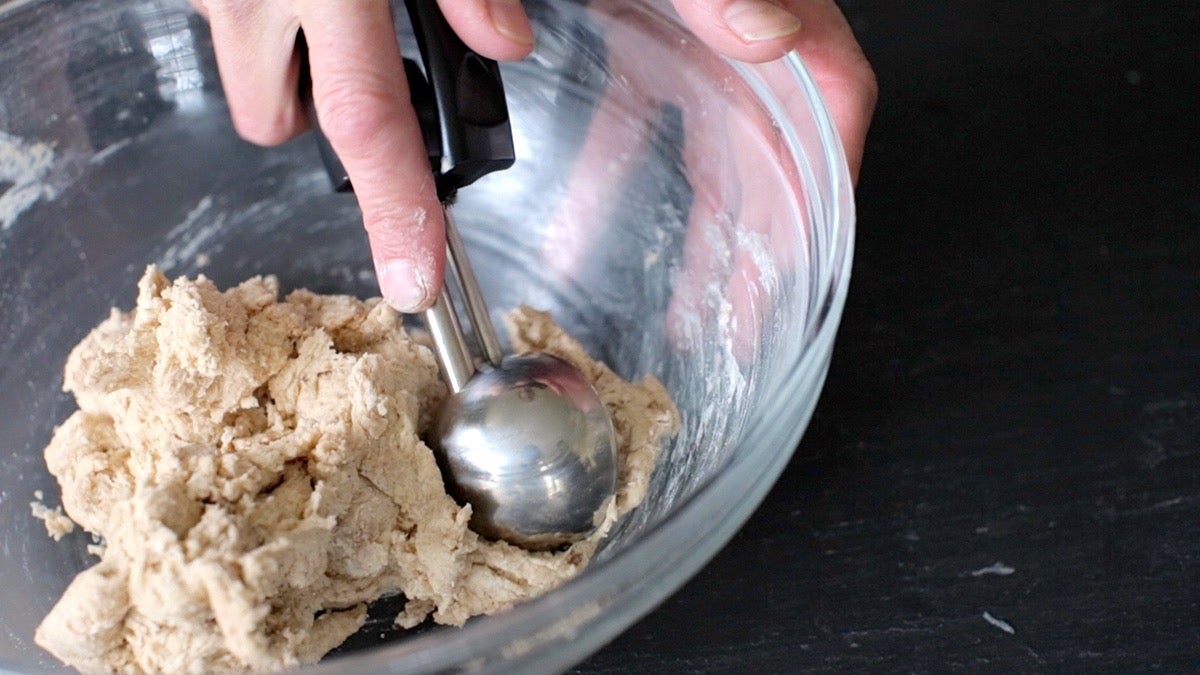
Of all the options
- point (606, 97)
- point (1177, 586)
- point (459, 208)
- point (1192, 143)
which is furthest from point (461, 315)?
point (1192, 143)

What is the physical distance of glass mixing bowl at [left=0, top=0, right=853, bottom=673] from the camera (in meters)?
0.94

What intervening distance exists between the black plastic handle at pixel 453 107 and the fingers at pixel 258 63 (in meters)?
0.09

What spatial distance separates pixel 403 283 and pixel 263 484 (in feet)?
0.63

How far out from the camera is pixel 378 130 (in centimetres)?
81

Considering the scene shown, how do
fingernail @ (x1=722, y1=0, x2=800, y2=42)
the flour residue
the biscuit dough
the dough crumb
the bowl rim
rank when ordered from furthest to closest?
the flour residue → the dough crumb → fingernail @ (x1=722, y1=0, x2=800, y2=42) → the biscuit dough → the bowl rim

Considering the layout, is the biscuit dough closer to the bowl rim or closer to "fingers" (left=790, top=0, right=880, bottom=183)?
the bowl rim

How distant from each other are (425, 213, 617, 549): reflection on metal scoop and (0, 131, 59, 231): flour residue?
474 mm

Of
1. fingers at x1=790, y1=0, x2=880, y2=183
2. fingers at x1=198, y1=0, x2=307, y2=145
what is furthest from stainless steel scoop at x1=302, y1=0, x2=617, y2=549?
fingers at x1=790, y1=0, x2=880, y2=183

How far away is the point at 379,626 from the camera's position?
934mm

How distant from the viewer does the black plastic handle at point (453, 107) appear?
90 cm

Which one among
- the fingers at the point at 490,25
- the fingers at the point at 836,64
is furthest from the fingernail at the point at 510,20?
the fingers at the point at 836,64

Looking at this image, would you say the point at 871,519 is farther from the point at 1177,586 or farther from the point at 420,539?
the point at 420,539

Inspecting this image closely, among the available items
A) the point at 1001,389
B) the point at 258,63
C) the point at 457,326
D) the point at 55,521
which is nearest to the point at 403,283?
the point at 457,326

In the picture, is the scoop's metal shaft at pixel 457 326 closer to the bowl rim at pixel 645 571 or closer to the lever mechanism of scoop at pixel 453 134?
the lever mechanism of scoop at pixel 453 134
